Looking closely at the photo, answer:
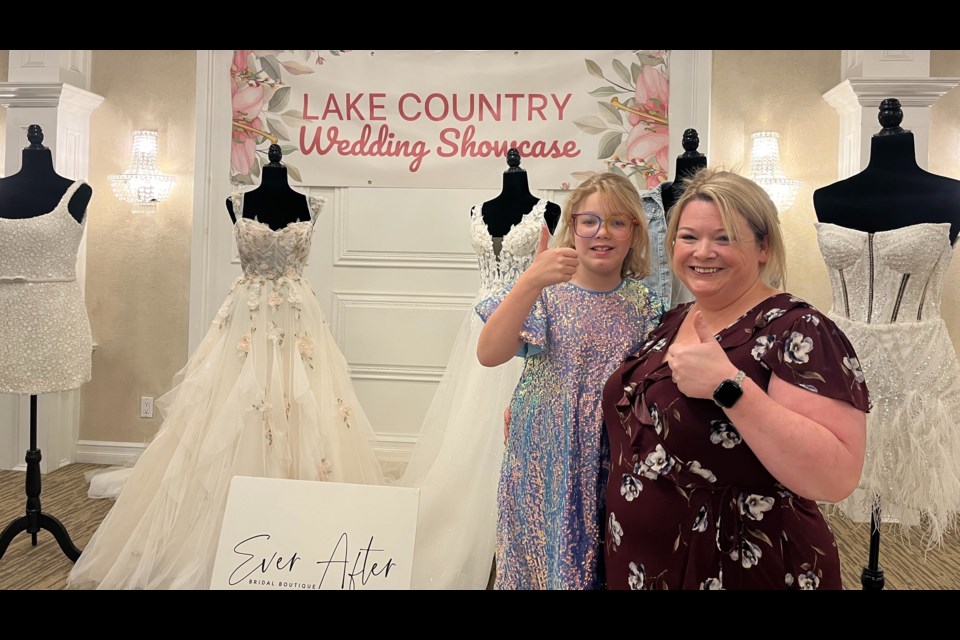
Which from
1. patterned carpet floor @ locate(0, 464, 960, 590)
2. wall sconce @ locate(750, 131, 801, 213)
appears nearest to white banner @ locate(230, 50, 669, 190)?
wall sconce @ locate(750, 131, 801, 213)

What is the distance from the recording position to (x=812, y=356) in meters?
1.07

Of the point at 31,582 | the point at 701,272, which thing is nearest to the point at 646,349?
the point at 701,272

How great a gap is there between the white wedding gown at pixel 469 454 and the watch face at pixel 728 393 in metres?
1.80

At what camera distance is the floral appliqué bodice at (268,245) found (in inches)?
108

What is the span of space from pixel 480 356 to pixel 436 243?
2708mm

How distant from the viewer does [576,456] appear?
5.10 feet

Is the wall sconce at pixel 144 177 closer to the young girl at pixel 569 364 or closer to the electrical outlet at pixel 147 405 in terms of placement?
the electrical outlet at pixel 147 405

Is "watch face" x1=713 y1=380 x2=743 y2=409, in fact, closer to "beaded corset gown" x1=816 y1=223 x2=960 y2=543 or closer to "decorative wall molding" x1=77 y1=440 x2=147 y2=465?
"beaded corset gown" x1=816 y1=223 x2=960 y2=543

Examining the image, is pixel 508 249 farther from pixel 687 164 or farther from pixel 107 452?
pixel 107 452

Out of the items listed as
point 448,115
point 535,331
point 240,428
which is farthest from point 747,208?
point 448,115

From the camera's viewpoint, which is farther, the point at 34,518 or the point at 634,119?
the point at 634,119

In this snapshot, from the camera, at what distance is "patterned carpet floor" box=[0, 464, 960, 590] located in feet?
9.17

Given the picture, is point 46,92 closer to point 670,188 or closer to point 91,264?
point 91,264

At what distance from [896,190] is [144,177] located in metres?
3.88
